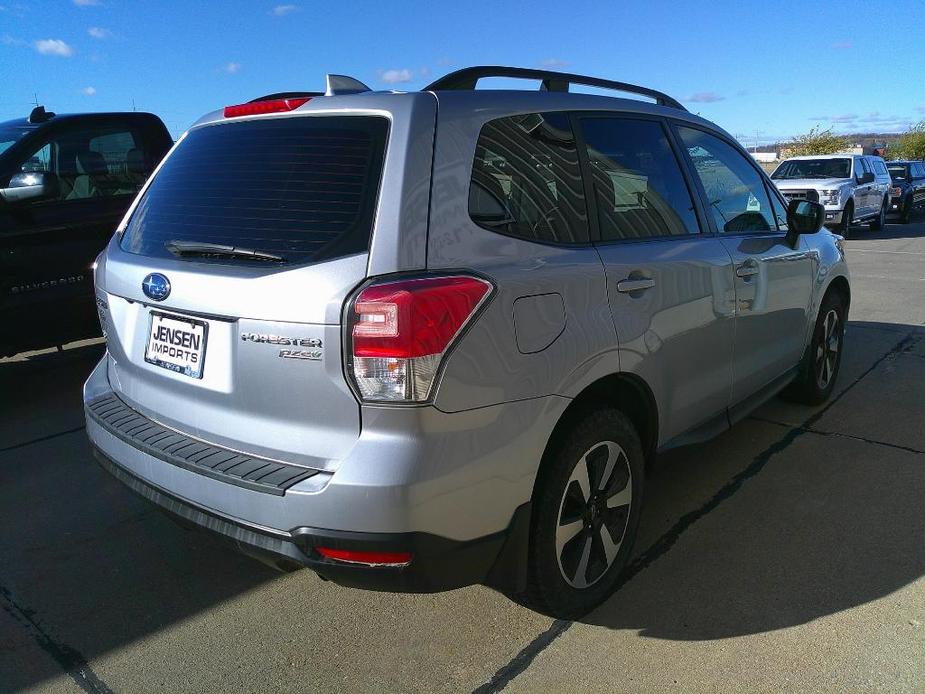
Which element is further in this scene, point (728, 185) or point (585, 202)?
point (728, 185)

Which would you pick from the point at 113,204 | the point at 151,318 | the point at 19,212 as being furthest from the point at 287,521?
the point at 113,204

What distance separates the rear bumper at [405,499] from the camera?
196 centimetres

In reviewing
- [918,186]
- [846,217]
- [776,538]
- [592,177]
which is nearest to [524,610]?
[776,538]

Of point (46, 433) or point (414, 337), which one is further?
point (46, 433)

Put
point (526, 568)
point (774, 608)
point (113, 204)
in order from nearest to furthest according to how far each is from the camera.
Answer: point (526, 568) → point (774, 608) → point (113, 204)

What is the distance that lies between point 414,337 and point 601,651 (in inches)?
52.6

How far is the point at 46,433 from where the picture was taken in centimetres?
459

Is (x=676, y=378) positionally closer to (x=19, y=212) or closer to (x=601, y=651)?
(x=601, y=651)

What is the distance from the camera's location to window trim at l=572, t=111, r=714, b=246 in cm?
267

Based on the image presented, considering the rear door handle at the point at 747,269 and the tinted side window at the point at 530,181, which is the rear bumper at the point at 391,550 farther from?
the rear door handle at the point at 747,269

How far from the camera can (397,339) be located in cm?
195

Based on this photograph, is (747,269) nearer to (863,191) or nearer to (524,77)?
(524,77)

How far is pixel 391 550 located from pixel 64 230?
4.18m

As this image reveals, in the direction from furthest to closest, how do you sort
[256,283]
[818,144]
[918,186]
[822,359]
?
[818,144], [918,186], [822,359], [256,283]
